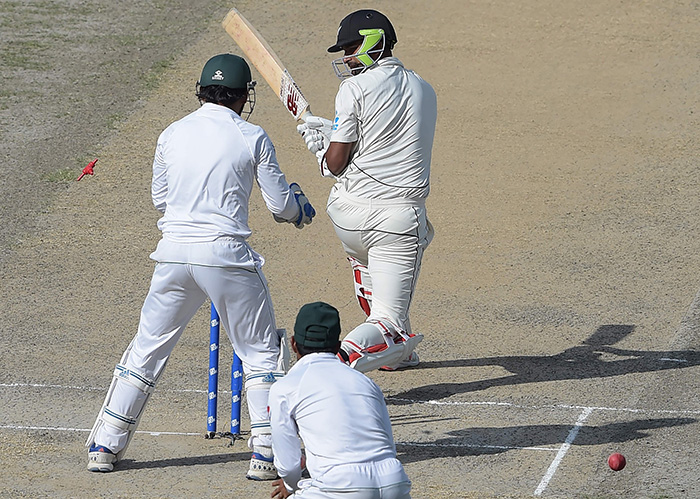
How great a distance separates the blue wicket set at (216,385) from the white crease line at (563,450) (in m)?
1.87

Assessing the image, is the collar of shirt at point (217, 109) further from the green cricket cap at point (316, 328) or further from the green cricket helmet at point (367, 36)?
the green cricket cap at point (316, 328)

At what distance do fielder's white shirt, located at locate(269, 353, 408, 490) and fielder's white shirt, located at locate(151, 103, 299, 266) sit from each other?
4.55 feet

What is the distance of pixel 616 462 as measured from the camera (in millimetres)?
6574

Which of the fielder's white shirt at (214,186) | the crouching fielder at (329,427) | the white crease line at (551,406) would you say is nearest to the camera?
the crouching fielder at (329,427)

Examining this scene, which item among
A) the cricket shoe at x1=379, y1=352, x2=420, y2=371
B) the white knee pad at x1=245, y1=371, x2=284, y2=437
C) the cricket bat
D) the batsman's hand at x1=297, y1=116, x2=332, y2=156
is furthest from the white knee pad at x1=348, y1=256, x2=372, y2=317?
the white knee pad at x1=245, y1=371, x2=284, y2=437

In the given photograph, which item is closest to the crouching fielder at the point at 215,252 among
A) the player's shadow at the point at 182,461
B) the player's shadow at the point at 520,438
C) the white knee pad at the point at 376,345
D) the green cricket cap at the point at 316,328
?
the player's shadow at the point at 182,461

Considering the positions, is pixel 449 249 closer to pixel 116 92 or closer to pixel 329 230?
pixel 329 230

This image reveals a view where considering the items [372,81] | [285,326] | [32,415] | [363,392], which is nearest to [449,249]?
[285,326]

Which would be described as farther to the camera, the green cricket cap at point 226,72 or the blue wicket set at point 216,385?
the blue wicket set at point 216,385

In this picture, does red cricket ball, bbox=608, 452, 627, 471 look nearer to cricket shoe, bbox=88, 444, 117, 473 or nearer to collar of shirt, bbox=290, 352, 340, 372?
collar of shirt, bbox=290, 352, 340, 372

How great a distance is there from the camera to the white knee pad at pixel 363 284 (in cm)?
796

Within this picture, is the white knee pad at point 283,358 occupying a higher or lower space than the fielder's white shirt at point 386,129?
lower

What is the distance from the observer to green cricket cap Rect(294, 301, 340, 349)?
508cm

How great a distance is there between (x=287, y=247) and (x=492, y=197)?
7.70ft
